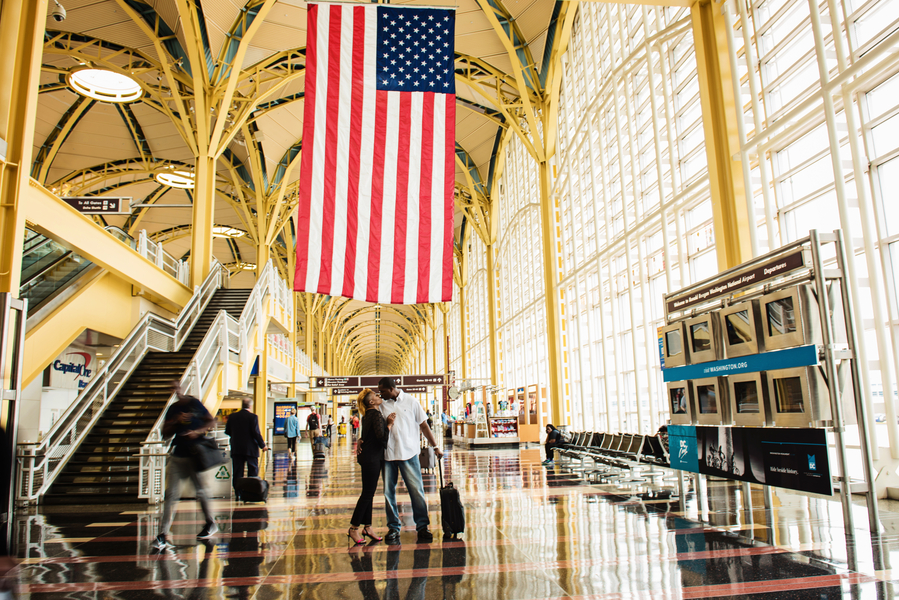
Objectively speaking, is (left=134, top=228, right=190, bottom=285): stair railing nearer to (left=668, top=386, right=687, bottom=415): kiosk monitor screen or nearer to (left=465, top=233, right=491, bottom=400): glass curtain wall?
(left=668, top=386, right=687, bottom=415): kiosk monitor screen

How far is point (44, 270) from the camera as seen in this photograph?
47.8 feet

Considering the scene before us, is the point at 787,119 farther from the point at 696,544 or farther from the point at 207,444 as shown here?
the point at 207,444

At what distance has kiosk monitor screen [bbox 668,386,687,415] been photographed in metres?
8.30

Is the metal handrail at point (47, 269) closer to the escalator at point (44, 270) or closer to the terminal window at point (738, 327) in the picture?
the escalator at point (44, 270)

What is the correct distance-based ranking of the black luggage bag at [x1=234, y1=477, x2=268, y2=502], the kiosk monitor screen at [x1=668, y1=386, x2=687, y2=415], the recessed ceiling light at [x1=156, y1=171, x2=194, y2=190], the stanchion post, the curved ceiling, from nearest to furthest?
the stanchion post → the black luggage bag at [x1=234, y1=477, x2=268, y2=502] → the kiosk monitor screen at [x1=668, y1=386, x2=687, y2=415] → the curved ceiling → the recessed ceiling light at [x1=156, y1=171, x2=194, y2=190]

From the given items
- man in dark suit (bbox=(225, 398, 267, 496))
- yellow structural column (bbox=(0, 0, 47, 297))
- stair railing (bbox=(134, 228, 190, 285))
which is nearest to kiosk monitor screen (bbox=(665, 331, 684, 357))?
man in dark suit (bbox=(225, 398, 267, 496))

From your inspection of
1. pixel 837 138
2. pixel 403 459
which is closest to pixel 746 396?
pixel 837 138

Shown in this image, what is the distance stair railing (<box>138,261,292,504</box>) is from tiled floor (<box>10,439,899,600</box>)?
146 cm

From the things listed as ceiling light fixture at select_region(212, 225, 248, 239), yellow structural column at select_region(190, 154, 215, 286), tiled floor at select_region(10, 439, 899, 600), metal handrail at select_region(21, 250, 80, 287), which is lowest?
tiled floor at select_region(10, 439, 899, 600)

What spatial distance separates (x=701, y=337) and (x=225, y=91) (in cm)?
1983

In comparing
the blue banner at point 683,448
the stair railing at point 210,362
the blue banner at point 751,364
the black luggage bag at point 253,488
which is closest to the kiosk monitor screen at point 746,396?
the blue banner at point 751,364

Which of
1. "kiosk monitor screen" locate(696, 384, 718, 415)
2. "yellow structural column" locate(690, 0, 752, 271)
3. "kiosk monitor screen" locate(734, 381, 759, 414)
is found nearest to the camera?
"kiosk monitor screen" locate(734, 381, 759, 414)

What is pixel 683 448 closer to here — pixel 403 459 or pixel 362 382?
pixel 403 459

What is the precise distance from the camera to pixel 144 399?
1353 cm
